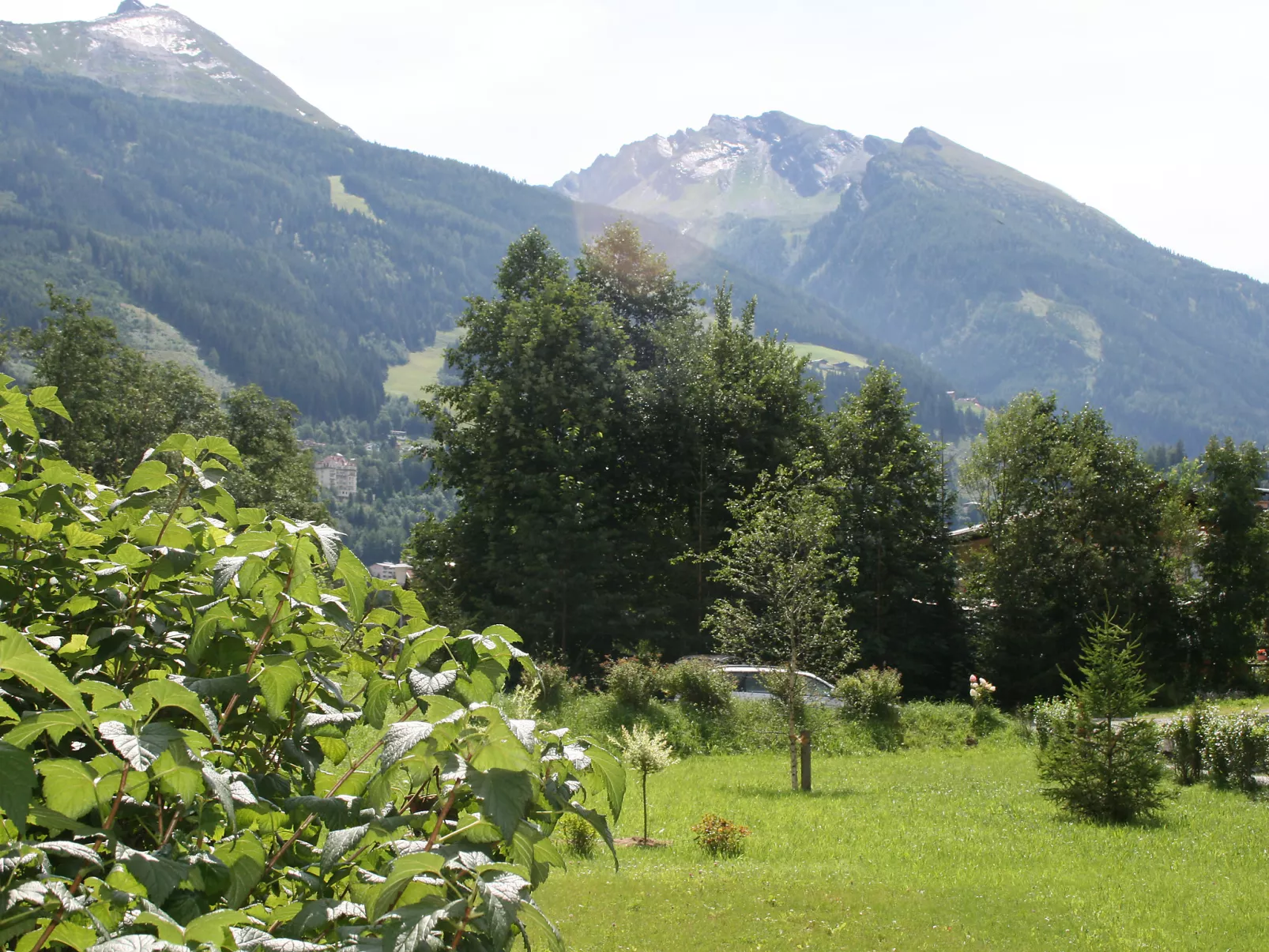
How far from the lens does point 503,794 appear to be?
187 cm

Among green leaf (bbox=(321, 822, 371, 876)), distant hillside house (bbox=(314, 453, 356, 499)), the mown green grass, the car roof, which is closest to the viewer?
green leaf (bbox=(321, 822, 371, 876))

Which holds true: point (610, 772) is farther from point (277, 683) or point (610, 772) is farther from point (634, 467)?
point (634, 467)

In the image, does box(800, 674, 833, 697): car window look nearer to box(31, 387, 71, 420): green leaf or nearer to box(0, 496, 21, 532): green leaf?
box(31, 387, 71, 420): green leaf

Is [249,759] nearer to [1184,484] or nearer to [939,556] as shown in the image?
[939,556]

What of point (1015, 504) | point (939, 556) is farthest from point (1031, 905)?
point (1015, 504)

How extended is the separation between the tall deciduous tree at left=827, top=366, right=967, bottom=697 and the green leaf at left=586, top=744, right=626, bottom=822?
32.4 meters

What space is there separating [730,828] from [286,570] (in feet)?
40.6

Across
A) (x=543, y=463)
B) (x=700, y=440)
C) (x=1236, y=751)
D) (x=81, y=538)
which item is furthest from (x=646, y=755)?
(x=700, y=440)

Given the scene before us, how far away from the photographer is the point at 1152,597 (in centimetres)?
3678

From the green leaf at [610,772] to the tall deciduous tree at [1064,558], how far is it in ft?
116

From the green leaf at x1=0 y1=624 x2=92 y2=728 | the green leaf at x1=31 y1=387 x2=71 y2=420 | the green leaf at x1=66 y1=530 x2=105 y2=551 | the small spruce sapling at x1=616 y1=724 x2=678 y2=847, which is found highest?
the green leaf at x1=31 y1=387 x2=71 y2=420

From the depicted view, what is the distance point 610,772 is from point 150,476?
148 centimetres

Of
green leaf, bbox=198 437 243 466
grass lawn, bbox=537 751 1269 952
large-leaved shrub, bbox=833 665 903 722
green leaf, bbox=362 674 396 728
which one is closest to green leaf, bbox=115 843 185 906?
green leaf, bbox=362 674 396 728

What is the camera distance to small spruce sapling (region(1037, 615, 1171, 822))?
599 inches
